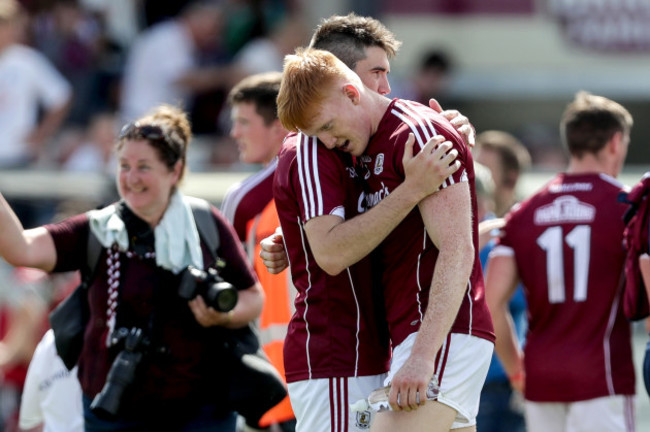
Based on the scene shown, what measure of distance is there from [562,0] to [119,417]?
11473 mm

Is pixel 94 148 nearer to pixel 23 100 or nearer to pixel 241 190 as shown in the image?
pixel 23 100

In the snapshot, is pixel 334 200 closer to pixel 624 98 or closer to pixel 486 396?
pixel 486 396

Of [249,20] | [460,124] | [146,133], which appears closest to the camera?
[460,124]

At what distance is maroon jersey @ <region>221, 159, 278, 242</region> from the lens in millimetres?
6086

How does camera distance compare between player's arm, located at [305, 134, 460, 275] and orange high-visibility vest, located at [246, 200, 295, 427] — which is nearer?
player's arm, located at [305, 134, 460, 275]

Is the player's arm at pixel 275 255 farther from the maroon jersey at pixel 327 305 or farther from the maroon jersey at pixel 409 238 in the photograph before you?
the maroon jersey at pixel 409 238

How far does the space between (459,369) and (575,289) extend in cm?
203

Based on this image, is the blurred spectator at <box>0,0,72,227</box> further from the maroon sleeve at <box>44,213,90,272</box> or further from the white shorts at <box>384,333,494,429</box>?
the white shorts at <box>384,333,494,429</box>

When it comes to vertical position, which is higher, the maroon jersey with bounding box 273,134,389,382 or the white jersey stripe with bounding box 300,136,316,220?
the white jersey stripe with bounding box 300,136,316,220

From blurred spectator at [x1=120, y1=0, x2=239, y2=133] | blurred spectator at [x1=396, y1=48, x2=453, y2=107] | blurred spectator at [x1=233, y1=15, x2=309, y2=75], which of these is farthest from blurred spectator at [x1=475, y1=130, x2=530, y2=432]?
blurred spectator at [x1=120, y1=0, x2=239, y2=133]

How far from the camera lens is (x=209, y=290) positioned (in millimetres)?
5258

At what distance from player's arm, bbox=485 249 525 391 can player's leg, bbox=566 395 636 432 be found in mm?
516

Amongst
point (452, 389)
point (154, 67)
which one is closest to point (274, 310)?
point (452, 389)

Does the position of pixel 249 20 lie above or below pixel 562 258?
above
